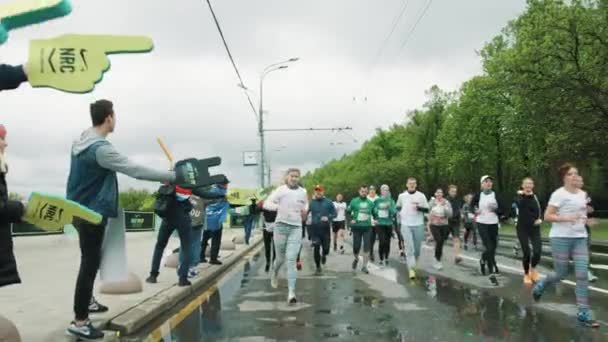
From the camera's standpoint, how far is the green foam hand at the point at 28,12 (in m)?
3.76

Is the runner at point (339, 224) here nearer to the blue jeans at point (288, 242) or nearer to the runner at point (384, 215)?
the runner at point (384, 215)

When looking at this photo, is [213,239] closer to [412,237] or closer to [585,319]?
[412,237]

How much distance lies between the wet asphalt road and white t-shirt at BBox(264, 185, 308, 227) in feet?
3.49

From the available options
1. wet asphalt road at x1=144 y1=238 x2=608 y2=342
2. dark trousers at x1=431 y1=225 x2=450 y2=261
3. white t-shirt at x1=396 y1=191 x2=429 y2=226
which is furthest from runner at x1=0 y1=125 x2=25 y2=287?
dark trousers at x1=431 y1=225 x2=450 y2=261

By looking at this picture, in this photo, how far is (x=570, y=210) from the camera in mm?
6719

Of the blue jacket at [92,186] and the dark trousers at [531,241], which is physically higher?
the blue jacket at [92,186]

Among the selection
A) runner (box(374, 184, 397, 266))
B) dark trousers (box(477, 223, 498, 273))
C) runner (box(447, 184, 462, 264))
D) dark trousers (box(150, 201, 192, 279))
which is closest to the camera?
dark trousers (box(150, 201, 192, 279))

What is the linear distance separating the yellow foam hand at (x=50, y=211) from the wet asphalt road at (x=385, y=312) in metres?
2.08

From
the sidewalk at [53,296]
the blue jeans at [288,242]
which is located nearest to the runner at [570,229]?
the blue jeans at [288,242]

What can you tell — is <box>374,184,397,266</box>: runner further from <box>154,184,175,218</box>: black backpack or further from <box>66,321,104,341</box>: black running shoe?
<box>66,321,104,341</box>: black running shoe

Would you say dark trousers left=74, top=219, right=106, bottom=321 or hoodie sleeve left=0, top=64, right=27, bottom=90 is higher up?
hoodie sleeve left=0, top=64, right=27, bottom=90

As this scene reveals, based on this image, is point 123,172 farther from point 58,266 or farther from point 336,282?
point 58,266

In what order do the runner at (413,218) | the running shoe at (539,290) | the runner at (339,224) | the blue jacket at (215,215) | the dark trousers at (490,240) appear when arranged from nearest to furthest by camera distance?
the running shoe at (539,290)
the dark trousers at (490,240)
the runner at (413,218)
the blue jacket at (215,215)
the runner at (339,224)

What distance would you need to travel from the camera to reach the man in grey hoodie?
529cm
